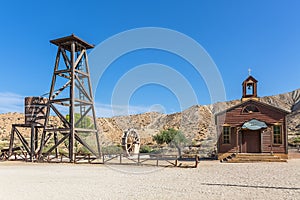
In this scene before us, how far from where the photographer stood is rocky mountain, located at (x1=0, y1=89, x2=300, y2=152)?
74125mm

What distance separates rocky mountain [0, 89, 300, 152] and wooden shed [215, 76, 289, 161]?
144 ft

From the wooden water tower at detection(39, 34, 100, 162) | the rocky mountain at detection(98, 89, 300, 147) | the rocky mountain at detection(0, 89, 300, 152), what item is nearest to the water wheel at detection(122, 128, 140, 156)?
the wooden water tower at detection(39, 34, 100, 162)

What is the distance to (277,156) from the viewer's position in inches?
873

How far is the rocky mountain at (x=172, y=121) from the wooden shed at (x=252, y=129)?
144ft

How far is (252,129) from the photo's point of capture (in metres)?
22.6

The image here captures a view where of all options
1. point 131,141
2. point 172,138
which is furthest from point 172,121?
point 131,141

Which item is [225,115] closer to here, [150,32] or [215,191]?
[150,32]

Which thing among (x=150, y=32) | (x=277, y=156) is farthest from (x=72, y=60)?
(x=277, y=156)

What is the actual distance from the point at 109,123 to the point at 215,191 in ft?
280

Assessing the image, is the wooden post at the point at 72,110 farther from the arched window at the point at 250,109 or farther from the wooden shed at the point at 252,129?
the arched window at the point at 250,109

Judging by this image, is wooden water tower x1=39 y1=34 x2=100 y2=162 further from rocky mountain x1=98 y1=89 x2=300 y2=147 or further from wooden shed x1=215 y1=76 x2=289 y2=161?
rocky mountain x1=98 y1=89 x2=300 y2=147

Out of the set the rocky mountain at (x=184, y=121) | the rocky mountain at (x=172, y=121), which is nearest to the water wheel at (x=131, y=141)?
the rocky mountain at (x=172, y=121)

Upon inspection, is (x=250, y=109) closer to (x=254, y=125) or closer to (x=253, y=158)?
(x=254, y=125)

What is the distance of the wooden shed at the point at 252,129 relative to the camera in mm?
23047
